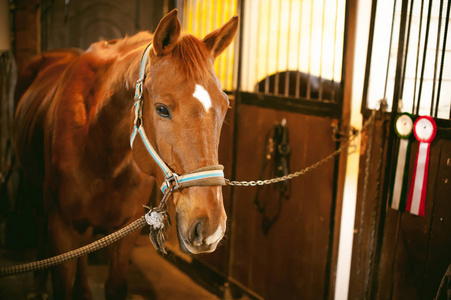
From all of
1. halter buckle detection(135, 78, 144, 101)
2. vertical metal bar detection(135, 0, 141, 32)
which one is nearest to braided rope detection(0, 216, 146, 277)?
halter buckle detection(135, 78, 144, 101)

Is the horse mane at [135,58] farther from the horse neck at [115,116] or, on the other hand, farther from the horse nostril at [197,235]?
the horse nostril at [197,235]

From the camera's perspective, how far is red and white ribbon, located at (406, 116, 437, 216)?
1.80m

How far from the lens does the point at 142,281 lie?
3.20m

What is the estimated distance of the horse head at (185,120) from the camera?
1282mm

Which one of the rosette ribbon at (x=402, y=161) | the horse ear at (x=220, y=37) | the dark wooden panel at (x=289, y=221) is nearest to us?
the horse ear at (x=220, y=37)

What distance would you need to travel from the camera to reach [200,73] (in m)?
1.38

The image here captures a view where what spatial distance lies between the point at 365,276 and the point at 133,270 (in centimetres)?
198

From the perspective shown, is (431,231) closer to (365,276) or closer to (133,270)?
(365,276)

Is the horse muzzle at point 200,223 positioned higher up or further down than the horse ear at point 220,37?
further down

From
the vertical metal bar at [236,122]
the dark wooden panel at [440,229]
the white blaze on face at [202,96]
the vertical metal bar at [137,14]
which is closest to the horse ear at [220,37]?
the white blaze on face at [202,96]

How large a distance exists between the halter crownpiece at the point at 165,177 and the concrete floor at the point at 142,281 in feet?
5.59

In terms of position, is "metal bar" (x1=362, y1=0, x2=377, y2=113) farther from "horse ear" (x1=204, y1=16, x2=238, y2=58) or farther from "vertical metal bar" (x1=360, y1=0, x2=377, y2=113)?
"horse ear" (x1=204, y1=16, x2=238, y2=58)

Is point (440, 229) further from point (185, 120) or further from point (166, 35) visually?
point (166, 35)

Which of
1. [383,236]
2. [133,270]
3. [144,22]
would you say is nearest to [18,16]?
[144,22]
